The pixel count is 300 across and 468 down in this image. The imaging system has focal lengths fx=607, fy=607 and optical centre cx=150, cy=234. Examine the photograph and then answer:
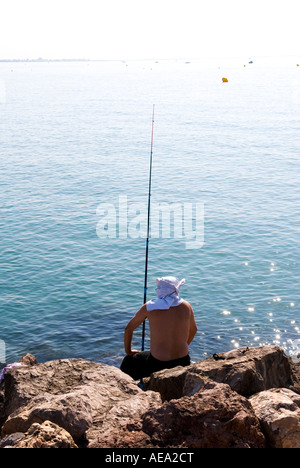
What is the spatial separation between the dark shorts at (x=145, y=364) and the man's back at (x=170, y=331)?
0.17 feet

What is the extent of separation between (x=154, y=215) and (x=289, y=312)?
8.55 metres

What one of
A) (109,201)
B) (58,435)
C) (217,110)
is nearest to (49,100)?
(217,110)

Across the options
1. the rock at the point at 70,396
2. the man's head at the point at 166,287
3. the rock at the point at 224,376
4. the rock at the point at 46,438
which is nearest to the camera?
the rock at the point at 46,438

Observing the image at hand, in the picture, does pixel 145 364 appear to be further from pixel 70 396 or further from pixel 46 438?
pixel 46 438

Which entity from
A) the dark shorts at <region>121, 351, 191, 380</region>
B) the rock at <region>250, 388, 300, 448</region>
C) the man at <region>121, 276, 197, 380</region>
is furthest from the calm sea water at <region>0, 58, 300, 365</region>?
Result: the rock at <region>250, 388, 300, 448</region>

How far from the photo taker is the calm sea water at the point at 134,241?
1123 centimetres

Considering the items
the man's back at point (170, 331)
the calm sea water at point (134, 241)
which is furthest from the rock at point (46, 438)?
the calm sea water at point (134, 241)

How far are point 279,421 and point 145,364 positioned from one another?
2.83 metres

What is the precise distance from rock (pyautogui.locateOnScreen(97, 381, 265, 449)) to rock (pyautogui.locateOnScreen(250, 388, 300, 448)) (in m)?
0.09

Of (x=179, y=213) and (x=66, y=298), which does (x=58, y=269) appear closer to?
(x=66, y=298)

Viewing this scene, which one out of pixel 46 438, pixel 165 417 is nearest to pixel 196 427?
pixel 165 417

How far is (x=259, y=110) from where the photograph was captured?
2170 inches

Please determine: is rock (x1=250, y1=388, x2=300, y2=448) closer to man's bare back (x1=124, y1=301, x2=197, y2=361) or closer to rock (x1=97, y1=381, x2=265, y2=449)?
rock (x1=97, y1=381, x2=265, y2=449)

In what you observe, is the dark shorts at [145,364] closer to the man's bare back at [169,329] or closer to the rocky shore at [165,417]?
the man's bare back at [169,329]
